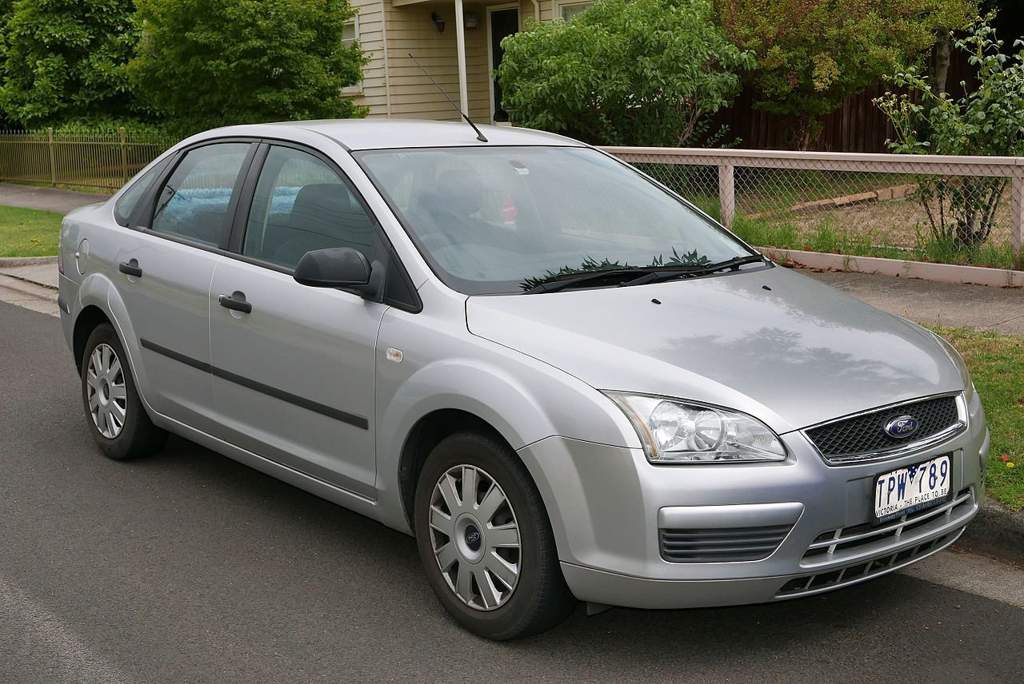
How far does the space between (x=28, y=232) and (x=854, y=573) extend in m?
14.2

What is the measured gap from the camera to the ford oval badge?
3.91 m

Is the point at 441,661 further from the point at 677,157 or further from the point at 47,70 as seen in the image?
the point at 47,70

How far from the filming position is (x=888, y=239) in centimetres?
1016

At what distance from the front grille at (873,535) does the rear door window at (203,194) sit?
2907 mm

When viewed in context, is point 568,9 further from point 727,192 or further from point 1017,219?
point 1017,219

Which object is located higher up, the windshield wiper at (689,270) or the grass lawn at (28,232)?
the windshield wiper at (689,270)

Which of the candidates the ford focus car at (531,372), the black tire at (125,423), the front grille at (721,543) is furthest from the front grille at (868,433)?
the black tire at (125,423)

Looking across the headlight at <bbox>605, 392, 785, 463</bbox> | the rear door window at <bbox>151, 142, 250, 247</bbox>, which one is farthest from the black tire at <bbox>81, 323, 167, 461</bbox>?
the headlight at <bbox>605, 392, 785, 463</bbox>

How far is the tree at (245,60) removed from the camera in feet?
56.3

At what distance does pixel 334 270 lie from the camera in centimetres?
446

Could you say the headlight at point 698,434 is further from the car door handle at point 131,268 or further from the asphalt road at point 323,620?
the car door handle at point 131,268

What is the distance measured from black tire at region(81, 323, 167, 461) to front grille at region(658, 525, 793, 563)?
3.23m

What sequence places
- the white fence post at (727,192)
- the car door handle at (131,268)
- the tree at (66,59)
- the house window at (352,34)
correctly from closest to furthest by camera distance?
the car door handle at (131,268) < the white fence post at (727,192) < the house window at (352,34) < the tree at (66,59)

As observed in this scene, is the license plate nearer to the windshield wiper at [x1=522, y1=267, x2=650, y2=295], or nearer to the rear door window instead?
the windshield wiper at [x1=522, y1=267, x2=650, y2=295]
